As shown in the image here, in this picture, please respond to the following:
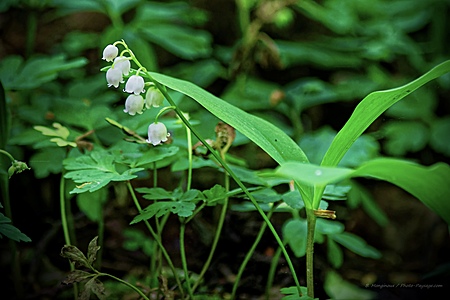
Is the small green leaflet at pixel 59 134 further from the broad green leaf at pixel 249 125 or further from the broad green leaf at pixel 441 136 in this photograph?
the broad green leaf at pixel 441 136

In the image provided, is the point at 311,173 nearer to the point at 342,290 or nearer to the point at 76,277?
the point at 76,277

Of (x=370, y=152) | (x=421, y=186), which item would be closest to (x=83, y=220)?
(x=370, y=152)

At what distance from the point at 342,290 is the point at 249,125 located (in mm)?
821

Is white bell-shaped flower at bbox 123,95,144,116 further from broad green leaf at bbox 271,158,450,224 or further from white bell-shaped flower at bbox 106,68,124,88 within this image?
broad green leaf at bbox 271,158,450,224

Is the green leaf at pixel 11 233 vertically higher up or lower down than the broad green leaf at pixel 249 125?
lower down

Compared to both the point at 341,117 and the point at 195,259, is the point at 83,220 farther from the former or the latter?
the point at 341,117

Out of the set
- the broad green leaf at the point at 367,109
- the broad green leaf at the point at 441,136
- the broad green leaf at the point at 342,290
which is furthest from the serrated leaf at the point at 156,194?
the broad green leaf at the point at 441,136

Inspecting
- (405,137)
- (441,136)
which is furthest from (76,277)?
(441,136)

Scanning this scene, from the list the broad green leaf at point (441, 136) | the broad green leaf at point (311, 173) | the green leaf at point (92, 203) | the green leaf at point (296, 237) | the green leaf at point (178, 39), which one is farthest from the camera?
the broad green leaf at point (441, 136)

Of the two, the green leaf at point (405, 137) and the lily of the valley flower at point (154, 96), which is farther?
the green leaf at point (405, 137)

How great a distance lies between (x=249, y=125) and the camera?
3.45 feet

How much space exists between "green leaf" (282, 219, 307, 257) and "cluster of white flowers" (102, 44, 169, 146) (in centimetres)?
46

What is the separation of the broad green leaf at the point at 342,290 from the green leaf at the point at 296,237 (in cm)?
34

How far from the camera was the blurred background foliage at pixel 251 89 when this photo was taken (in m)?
1.54
